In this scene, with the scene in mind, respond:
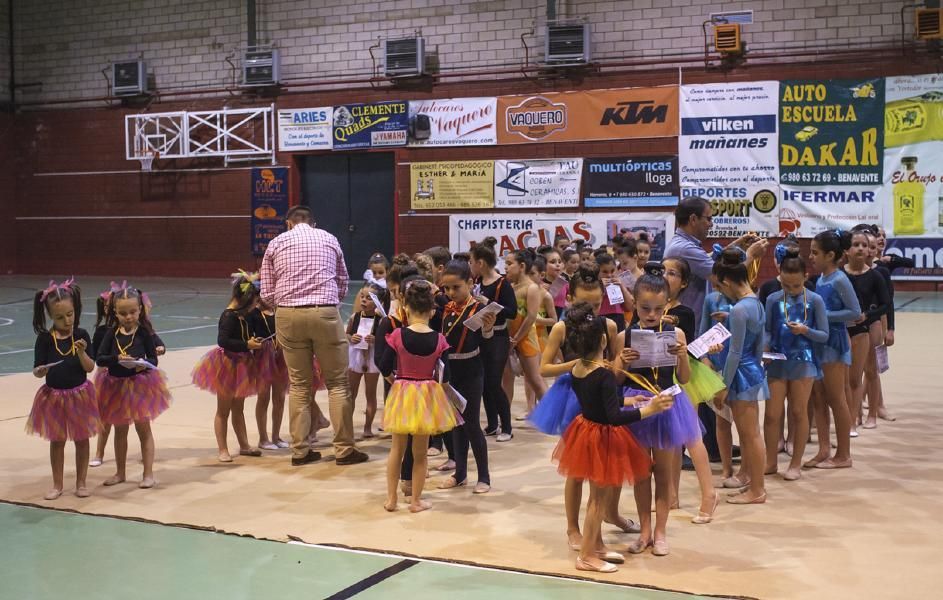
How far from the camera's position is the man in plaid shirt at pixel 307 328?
7059 millimetres

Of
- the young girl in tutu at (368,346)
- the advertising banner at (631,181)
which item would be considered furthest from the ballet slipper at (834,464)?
the advertising banner at (631,181)

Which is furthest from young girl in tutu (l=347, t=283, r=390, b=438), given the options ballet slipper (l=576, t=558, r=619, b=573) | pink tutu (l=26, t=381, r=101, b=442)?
ballet slipper (l=576, t=558, r=619, b=573)

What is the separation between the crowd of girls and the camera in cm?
491

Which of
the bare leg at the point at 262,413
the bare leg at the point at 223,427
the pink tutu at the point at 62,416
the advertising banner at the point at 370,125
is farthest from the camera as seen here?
the advertising banner at the point at 370,125

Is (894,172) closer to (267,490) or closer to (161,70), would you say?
(267,490)

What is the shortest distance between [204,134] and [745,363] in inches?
805

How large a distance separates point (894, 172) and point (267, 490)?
50.5 feet

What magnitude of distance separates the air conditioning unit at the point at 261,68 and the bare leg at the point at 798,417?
18.8m

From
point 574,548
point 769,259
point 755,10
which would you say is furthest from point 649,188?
point 574,548

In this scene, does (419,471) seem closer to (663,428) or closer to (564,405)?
(564,405)

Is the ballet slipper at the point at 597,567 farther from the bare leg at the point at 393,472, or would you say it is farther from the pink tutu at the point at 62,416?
the pink tutu at the point at 62,416

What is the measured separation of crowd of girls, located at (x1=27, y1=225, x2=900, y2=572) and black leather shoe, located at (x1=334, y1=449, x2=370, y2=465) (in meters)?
0.55

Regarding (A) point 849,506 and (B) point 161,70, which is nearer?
(A) point 849,506

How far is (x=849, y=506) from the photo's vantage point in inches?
229
